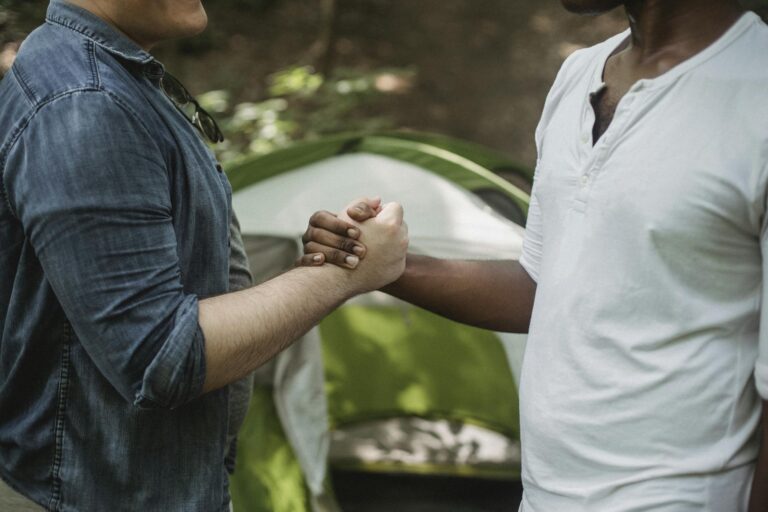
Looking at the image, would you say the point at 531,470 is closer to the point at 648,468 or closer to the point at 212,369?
the point at 648,468

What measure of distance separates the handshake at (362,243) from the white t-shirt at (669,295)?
364 mm

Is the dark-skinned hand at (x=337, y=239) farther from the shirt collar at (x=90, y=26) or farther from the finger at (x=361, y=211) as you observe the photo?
the shirt collar at (x=90, y=26)

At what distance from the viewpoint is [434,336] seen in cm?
344

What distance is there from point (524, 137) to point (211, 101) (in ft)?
10.3

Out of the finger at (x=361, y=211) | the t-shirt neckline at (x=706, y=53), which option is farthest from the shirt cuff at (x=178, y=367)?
the t-shirt neckline at (x=706, y=53)

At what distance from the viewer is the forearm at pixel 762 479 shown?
1.17m

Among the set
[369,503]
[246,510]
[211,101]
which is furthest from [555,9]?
[246,510]

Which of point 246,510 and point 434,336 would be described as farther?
point 434,336

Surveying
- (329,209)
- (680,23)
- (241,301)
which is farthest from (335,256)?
(329,209)

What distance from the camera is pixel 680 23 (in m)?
1.24

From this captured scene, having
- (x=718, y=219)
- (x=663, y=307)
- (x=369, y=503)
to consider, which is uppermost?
(x=718, y=219)

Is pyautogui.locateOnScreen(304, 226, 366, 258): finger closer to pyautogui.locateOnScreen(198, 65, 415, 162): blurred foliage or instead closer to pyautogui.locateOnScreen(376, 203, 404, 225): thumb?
pyautogui.locateOnScreen(376, 203, 404, 225): thumb

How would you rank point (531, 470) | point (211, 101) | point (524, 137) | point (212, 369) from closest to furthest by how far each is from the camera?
point (212, 369)
point (531, 470)
point (211, 101)
point (524, 137)

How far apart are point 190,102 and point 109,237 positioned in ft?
1.84
